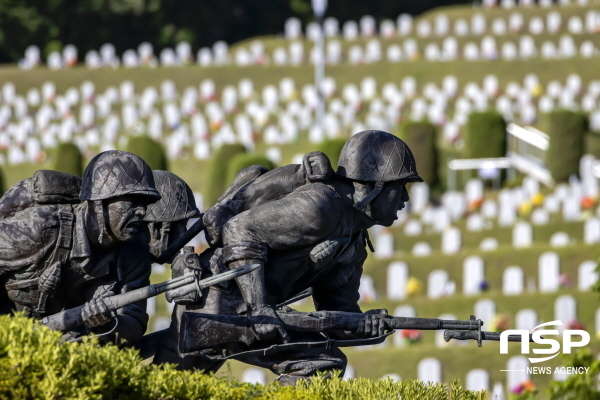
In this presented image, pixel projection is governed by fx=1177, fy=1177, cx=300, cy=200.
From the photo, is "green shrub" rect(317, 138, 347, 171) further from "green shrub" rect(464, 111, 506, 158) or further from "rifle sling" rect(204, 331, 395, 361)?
"rifle sling" rect(204, 331, 395, 361)

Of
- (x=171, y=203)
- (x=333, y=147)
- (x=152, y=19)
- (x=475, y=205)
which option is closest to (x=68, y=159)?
(x=333, y=147)

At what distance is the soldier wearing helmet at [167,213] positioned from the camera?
22.9ft

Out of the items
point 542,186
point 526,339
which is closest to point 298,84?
point 542,186

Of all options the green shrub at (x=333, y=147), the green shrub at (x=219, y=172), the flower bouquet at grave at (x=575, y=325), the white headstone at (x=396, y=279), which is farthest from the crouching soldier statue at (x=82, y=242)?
the green shrub at (x=219, y=172)

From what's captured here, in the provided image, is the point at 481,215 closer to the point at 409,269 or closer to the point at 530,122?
the point at 409,269

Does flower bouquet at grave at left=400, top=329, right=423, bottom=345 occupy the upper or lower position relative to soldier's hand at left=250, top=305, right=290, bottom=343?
lower

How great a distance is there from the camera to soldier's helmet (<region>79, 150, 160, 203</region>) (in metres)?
5.98

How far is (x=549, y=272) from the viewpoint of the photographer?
17797 mm

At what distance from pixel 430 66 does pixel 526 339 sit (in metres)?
29.1

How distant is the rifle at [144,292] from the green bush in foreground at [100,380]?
421 millimetres

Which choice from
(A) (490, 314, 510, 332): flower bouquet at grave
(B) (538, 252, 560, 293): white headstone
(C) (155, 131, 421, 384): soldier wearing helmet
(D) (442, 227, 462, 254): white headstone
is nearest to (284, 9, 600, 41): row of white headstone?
(D) (442, 227, 462, 254): white headstone

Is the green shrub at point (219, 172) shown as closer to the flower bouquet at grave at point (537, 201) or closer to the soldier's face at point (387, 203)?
the flower bouquet at grave at point (537, 201)

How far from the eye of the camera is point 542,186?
2506cm

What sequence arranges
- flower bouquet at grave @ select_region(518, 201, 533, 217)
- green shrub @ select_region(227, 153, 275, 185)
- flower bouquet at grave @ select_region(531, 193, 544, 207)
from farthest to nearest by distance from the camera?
flower bouquet at grave @ select_region(531, 193, 544, 207)
flower bouquet at grave @ select_region(518, 201, 533, 217)
green shrub @ select_region(227, 153, 275, 185)
